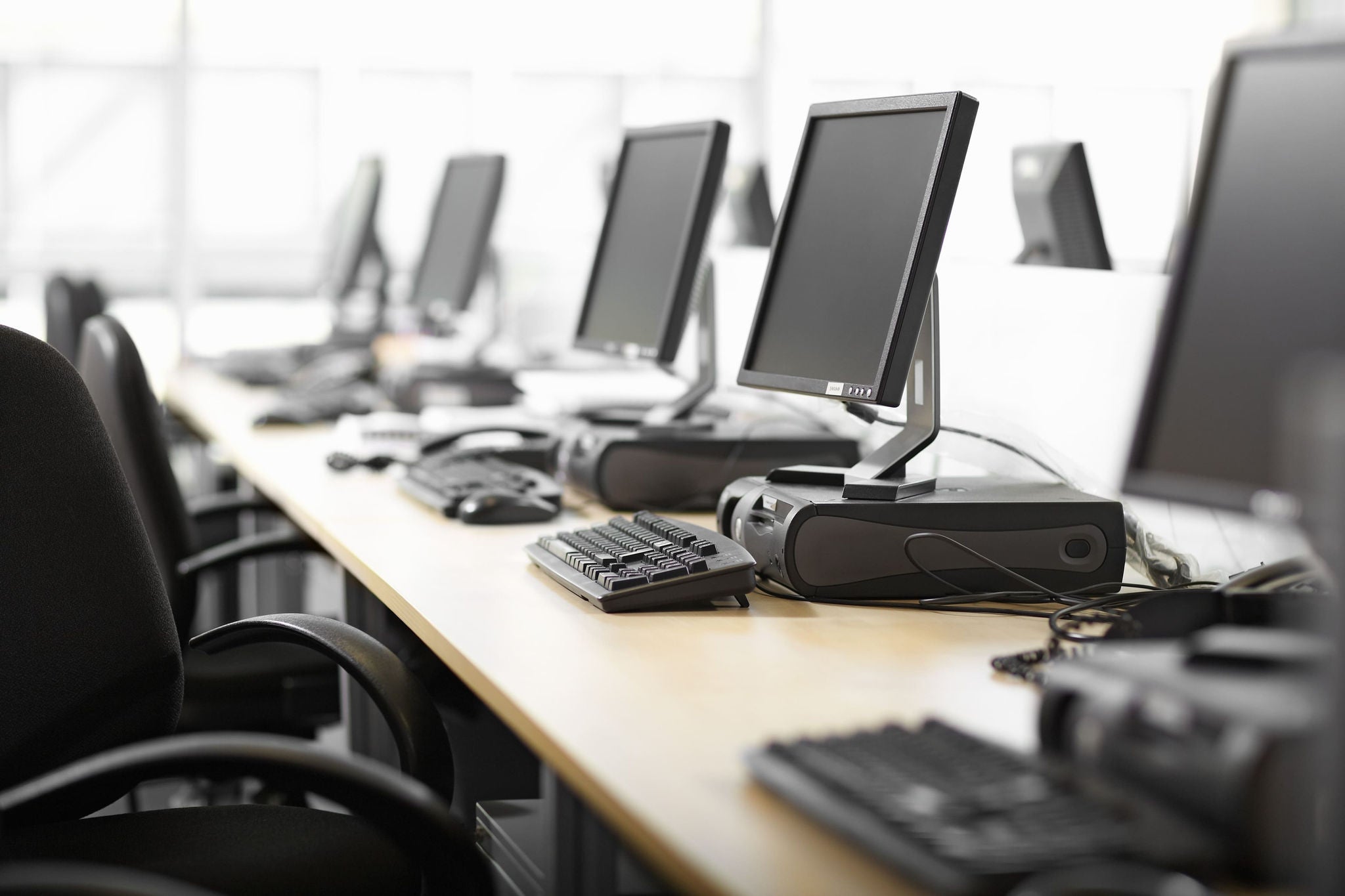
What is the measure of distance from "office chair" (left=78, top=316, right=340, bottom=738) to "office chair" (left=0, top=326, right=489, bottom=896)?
0.67 meters

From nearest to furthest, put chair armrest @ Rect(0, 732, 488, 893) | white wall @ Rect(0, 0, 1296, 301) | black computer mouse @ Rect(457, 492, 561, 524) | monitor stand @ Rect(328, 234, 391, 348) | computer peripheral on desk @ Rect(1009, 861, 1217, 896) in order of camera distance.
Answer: computer peripheral on desk @ Rect(1009, 861, 1217, 896) → chair armrest @ Rect(0, 732, 488, 893) → black computer mouse @ Rect(457, 492, 561, 524) → monitor stand @ Rect(328, 234, 391, 348) → white wall @ Rect(0, 0, 1296, 301)

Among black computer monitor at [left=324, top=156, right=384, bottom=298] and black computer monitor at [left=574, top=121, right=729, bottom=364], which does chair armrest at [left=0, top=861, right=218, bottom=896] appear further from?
black computer monitor at [left=324, top=156, right=384, bottom=298]

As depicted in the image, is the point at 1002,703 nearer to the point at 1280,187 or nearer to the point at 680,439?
the point at 1280,187

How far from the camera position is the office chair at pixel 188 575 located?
2.14 meters

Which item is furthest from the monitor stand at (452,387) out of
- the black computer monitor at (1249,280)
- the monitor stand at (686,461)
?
the black computer monitor at (1249,280)

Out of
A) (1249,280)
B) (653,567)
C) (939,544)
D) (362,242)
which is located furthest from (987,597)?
(362,242)

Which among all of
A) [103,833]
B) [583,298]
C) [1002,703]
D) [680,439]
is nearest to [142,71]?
[583,298]

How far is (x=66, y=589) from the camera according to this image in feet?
4.66

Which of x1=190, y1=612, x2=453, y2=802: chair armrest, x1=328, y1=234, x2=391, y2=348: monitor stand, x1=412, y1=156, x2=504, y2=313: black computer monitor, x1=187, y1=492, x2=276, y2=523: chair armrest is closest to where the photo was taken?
x1=190, y1=612, x2=453, y2=802: chair armrest

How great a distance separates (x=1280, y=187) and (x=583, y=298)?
167 cm

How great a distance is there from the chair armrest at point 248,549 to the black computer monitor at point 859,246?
91 cm

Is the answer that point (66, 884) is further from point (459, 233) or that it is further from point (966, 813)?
point (459, 233)

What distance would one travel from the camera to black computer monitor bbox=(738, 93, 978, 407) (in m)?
1.56

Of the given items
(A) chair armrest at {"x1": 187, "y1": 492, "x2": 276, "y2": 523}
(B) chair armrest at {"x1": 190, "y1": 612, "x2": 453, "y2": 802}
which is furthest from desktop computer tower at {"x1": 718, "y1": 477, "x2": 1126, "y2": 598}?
(A) chair armrest at {"x1": 187, "y1": 492, "x2": 276, "y2": 523}
